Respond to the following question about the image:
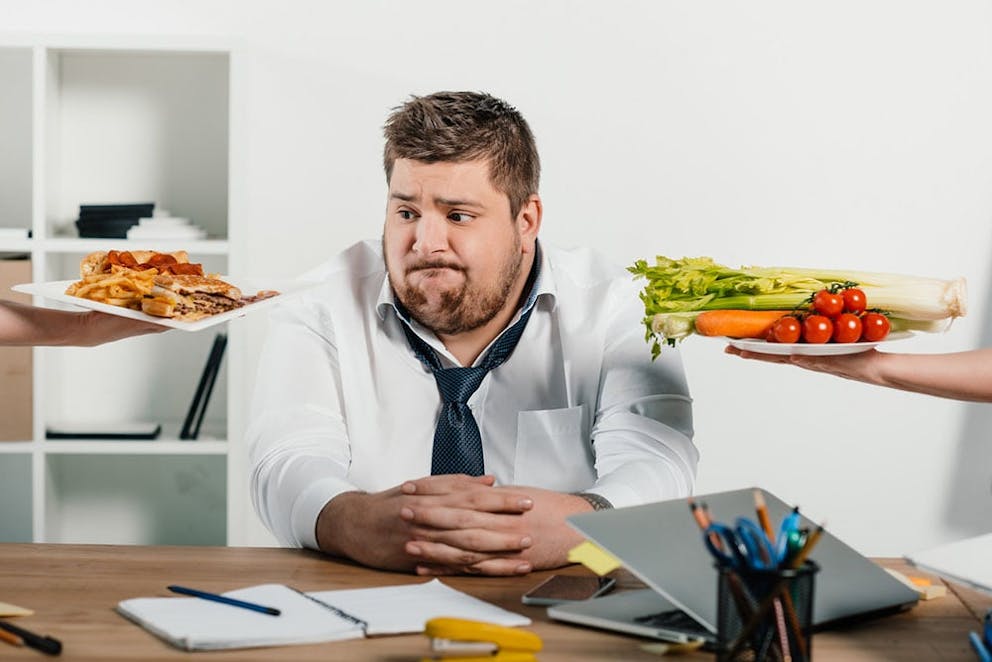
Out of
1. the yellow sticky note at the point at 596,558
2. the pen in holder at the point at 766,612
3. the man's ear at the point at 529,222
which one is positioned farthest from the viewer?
the man's ear at the point at 529,222

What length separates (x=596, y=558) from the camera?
1.33m

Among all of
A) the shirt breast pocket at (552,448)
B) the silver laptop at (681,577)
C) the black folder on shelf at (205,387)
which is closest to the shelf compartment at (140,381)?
the black folder on shelf at (205,387)

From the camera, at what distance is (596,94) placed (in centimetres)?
356

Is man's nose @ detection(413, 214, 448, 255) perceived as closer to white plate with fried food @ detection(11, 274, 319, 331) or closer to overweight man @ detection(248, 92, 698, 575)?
overweight man @ detection(248, 92, 698, 575)

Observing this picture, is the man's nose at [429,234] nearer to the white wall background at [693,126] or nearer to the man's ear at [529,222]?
the man's ear at [529,222]

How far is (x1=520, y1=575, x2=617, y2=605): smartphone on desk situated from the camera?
1457 mm

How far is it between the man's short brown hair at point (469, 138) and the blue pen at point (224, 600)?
43.4 inches

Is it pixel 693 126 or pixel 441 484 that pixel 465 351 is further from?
pixel 693 126

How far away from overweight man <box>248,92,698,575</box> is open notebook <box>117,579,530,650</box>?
61 centimetres

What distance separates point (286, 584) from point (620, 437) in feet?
2.82

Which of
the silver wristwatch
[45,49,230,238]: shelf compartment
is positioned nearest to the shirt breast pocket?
the silver wristwatch

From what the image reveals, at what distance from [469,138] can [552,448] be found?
0.66 metres

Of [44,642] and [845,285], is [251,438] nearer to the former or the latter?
[44,642]

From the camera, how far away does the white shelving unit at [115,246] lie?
10.9ft
